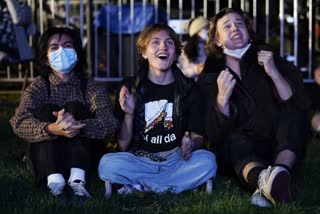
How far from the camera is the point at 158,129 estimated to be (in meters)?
4.43

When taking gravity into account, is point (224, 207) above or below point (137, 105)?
below

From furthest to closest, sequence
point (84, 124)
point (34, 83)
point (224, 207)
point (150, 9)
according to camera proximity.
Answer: point (150, 9)
point (34, 83)
point (84, 124)
point (224, 207)

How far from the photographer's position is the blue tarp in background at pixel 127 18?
8648 millimetres

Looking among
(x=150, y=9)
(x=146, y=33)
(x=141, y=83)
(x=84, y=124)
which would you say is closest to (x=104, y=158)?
(x=84, y=124)

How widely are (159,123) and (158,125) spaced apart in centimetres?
1

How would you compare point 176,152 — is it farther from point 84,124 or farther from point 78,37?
point 78,37

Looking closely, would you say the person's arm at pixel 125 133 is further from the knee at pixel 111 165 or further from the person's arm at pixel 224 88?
the person's arm at pixel 224 88

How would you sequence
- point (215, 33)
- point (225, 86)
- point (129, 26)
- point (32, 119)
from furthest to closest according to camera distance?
point (129, 26), point (215, 33), point (32, 119), point (225, 86)

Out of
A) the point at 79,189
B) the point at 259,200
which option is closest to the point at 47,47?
the point at 79,189

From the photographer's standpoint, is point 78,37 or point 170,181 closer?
point 170,181

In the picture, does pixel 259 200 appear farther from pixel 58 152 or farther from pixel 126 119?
pixel 58 152

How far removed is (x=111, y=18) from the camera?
8.83m

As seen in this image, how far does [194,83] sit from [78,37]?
0.87 m

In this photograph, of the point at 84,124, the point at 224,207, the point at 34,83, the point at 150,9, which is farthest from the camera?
the point at 150,9
